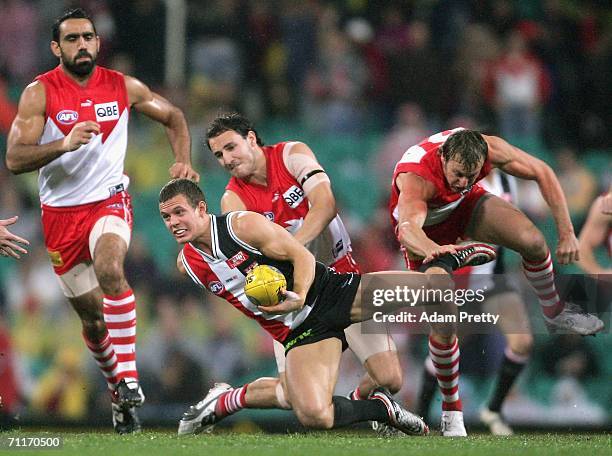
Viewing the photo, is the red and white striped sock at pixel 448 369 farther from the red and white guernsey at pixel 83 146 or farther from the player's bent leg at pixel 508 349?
the red and white guernsey at pixel 83 146

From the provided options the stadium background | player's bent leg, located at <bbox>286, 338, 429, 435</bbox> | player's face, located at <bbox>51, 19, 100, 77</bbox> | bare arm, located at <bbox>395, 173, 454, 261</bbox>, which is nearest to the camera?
player's bent leg, located at <bbox>286, 338, 429, 435</bbox>

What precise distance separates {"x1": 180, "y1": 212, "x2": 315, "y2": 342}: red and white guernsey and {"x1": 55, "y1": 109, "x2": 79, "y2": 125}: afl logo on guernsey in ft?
4.28

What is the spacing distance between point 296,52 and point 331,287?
17.0 feet

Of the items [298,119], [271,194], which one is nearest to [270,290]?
[271,194]

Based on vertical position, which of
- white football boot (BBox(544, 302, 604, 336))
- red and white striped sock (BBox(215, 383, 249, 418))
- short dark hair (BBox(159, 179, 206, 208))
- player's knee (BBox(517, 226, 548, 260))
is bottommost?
red and white striped sock (BBox(215, 383, 249, 418))

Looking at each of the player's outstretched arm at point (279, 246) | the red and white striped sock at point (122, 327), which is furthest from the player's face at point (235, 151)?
the red and white striped sock at point (122, 327)

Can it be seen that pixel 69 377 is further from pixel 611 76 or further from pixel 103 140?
pixel 611 76

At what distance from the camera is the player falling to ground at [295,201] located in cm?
747

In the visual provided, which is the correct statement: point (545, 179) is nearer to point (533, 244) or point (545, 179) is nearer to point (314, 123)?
point (533, 244)

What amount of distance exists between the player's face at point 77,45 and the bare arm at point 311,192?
4.77 feet

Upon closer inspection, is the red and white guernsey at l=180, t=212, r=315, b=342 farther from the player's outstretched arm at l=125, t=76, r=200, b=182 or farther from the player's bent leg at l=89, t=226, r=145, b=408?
the player's outstretched arm at l=125, t=76, r=200, b=182

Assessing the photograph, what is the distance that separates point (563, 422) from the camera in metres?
9.91

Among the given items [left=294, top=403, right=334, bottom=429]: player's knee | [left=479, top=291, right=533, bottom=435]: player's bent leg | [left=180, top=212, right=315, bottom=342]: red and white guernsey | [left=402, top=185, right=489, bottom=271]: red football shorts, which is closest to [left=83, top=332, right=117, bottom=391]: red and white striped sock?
[left=180, top=212, right=315, bottom=342]: red and white guernsey

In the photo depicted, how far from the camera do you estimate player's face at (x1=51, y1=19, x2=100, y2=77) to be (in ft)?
24.9
